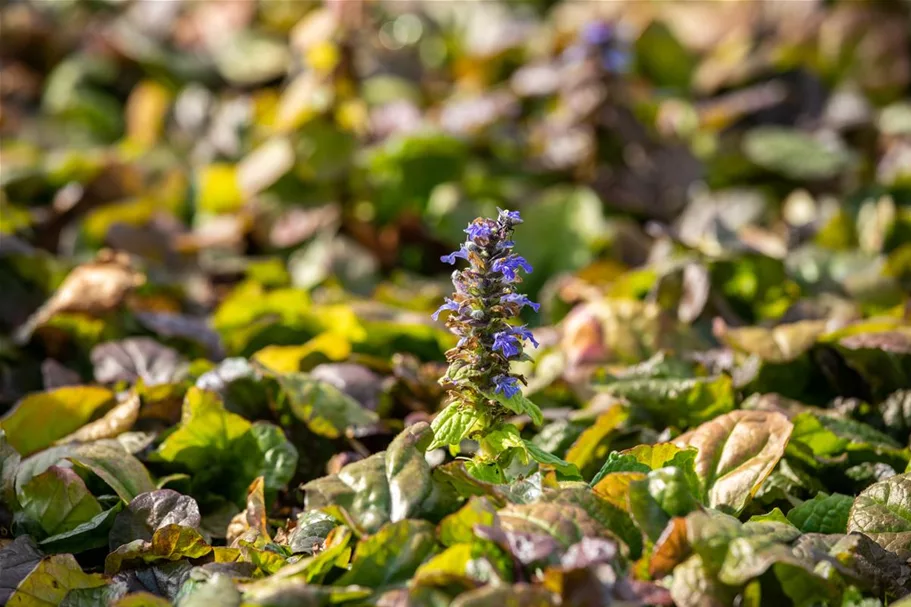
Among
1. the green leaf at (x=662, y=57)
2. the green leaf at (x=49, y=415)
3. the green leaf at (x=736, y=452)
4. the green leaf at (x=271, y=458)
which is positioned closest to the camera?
the green leaf at (x=736, y=452)

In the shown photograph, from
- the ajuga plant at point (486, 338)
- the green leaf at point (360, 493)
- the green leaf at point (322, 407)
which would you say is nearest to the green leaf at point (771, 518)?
the ajuga plant at point (486, 338)

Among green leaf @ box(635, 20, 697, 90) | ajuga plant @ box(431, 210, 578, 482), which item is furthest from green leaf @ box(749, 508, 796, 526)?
green leaf @ box(635, 20, 697, 90)

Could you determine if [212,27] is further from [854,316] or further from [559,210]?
[854,316]

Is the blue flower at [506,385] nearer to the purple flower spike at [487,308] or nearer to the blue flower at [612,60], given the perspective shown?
the purple flower spike at [487,308]

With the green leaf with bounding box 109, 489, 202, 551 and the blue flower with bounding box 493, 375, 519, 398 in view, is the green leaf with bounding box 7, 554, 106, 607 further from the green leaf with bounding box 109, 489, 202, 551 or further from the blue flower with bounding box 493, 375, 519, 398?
the blue flower with bounding box 493, 375, 519, 398

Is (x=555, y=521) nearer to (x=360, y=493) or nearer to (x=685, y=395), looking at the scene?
(x=360, y=493)

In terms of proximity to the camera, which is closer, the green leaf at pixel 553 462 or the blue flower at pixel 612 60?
the green leaf at pixel 553 462
